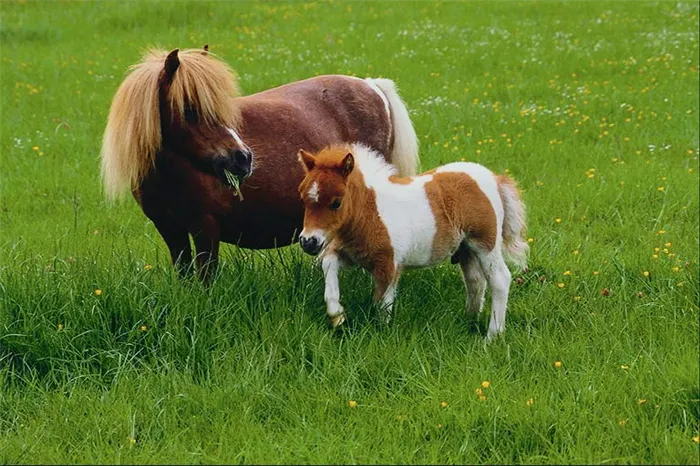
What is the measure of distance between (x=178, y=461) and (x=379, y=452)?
0.86m

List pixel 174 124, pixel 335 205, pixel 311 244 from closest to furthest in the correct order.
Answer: pixel 311 244
pixel 335 205
pixel 174 124

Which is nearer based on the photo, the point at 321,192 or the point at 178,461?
the point at 178,461

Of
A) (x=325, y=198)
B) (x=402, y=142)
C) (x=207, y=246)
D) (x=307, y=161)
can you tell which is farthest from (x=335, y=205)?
(x=402, y=142)

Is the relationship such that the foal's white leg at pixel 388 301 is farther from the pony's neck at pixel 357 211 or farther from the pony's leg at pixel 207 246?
the pony's leg at pixel 207 246

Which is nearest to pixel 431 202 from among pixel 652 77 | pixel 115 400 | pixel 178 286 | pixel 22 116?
pixel 178 286

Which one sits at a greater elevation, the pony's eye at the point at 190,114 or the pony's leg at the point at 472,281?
the pony's eye at the point at 190,114

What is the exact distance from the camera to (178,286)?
4922 mm

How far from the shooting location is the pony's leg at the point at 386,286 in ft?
15.6

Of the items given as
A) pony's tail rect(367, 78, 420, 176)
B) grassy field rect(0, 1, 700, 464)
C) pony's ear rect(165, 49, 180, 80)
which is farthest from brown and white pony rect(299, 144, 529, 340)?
pony's tail rect(367, 78, 420, 176)

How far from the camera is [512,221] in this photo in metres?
5.34

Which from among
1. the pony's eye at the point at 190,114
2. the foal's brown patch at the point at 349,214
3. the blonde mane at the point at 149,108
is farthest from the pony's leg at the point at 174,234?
the foal's brown patch at the point at 349,214

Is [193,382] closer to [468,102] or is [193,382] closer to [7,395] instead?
[7,395]

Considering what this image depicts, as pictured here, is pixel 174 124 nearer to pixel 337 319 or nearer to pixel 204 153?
pixel 204 153

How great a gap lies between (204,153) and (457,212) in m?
1.55
